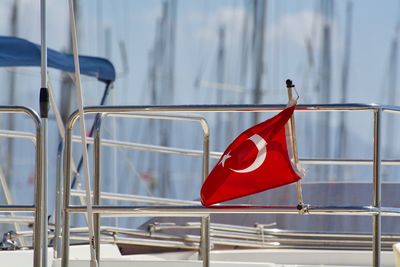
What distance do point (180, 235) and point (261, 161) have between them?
3.22m

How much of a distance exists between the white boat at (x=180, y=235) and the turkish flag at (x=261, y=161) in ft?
0.41

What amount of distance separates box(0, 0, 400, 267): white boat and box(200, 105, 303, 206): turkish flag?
0.12 m

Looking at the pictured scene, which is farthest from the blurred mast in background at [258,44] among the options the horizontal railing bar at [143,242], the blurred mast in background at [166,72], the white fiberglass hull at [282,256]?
the white fiberglass hull at [282,256]

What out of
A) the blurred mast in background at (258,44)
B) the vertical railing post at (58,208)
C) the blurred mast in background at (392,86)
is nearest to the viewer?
the vertical railing post at (58,208)

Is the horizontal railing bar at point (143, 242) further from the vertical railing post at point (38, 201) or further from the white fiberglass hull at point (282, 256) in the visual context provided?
the vertical railing post at point (38, 201)

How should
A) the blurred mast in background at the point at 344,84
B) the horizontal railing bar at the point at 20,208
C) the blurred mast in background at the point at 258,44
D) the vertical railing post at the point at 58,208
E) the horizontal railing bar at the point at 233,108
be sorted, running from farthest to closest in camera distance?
the blurred mast in background at the point at 344,84 < the blurred mast in background at the point at 258,44 < the vertical railing post at the point at 58,208 < the horizontal railing bar at the point at 20,208 < the horizontal railing bar at the point at 233,108

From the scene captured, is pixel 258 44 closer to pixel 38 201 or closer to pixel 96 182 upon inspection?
pixel 96 182

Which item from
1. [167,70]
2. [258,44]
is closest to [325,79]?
[258,44]

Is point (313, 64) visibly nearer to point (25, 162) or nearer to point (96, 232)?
point (25, 162)

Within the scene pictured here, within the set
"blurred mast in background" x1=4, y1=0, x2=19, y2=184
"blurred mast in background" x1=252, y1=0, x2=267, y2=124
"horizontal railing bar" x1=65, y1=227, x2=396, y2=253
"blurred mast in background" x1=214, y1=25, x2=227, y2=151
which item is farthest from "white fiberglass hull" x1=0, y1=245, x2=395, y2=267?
"blurred mast in background" x1=4, y1=0, x2=19, y2=184

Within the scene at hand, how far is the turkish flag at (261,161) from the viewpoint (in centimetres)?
516

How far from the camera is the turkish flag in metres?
5.16

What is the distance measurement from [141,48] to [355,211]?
13694 millimetres

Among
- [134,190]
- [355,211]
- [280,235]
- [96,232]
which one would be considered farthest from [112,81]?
[134,190]
